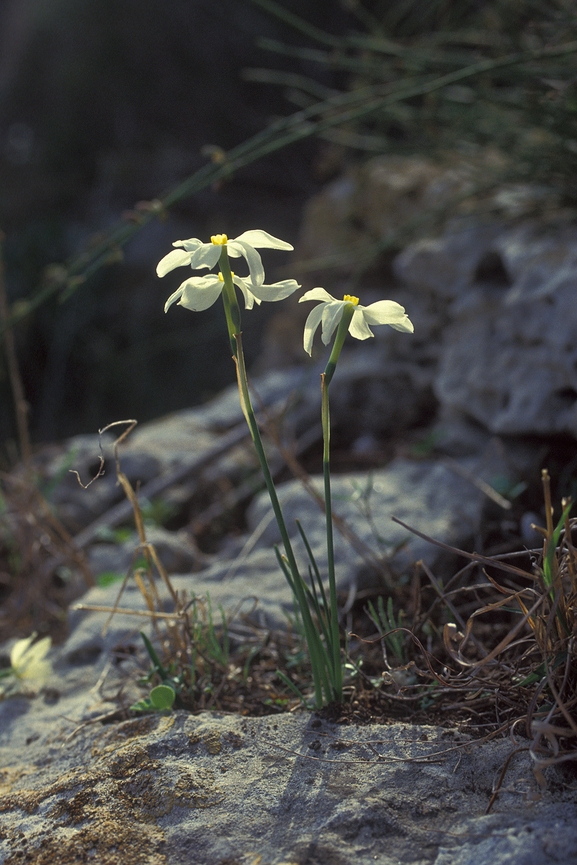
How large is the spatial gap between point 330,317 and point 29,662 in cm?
106

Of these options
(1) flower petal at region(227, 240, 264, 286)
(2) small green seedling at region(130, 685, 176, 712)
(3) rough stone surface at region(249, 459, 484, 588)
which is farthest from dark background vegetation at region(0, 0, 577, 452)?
(1) flower petal at region(227, 240, 264, 286)

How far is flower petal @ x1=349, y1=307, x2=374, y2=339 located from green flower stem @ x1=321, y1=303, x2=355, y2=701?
18mm

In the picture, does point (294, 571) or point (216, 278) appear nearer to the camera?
point (216, 278)

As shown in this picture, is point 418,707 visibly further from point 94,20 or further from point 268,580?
point 94,20

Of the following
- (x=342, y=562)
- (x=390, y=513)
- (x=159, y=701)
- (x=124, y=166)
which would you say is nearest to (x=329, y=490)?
(x=159, y=701)

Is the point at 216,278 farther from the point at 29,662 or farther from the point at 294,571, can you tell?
the point at 29,662

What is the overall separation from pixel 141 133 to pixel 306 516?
6291mm

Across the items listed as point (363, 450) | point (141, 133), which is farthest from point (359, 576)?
point (141, 133)

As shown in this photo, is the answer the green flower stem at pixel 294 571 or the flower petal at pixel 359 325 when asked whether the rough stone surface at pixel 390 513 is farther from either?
the flower petal at pixel 359 325

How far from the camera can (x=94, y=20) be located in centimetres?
687

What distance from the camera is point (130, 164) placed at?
7121mm

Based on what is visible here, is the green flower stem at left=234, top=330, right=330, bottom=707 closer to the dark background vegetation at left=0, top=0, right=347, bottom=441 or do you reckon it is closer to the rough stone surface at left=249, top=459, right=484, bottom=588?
the rough stone surface at left=249, top=459, right=484, bottom=588

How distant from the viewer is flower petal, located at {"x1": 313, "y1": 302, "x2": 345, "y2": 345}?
3.10ft

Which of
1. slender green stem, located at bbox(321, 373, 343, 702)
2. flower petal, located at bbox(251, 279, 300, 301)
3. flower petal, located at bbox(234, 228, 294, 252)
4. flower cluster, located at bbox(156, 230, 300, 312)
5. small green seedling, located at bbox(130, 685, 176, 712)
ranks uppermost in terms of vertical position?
flower petal, located at bbox(234, 228, 294, 252)
